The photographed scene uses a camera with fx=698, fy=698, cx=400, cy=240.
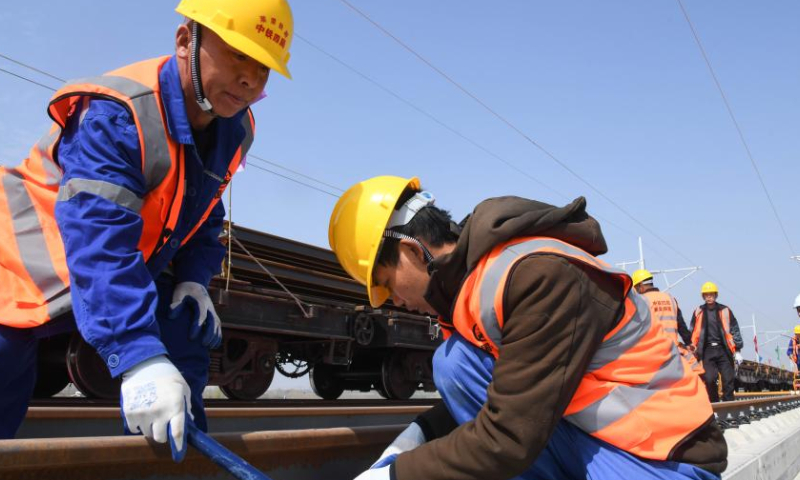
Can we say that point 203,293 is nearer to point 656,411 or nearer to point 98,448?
point 98,448

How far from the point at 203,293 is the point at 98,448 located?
35.6 inches

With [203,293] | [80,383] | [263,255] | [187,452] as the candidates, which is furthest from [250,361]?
[187,452]

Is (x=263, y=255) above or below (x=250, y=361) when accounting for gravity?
above

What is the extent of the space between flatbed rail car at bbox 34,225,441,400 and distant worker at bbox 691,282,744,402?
3906mm

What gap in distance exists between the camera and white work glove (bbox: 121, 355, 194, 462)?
5.85ft

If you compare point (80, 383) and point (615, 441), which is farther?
point (80, 383)

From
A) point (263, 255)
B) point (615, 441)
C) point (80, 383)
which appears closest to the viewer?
point (615, 441)

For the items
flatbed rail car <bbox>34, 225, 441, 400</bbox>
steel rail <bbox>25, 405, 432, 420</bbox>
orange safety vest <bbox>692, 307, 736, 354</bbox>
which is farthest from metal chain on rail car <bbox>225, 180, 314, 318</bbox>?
orange safety vest <bbox>692, 307, 736, 354</bbox>

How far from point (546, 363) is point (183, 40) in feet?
5.31

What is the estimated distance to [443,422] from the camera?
→ 2547mm

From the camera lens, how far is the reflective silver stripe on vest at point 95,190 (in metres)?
1.98

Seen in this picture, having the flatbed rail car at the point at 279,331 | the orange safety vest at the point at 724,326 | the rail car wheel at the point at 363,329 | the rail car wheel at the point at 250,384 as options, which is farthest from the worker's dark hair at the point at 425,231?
the orange safety vest at the point at 724,326

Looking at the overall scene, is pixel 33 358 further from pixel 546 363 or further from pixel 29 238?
pixel 546 363

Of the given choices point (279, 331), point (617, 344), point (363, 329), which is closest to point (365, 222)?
point (617, 344)
